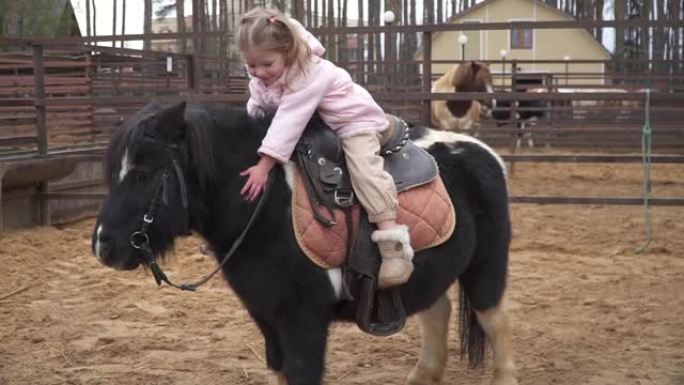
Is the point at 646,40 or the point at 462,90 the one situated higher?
the point at 646,40

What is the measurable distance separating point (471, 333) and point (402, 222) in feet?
3.38

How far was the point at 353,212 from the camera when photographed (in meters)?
3.02

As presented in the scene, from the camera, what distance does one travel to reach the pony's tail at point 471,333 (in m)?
3.87

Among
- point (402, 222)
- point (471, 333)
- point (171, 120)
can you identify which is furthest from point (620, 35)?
point (171, 120)

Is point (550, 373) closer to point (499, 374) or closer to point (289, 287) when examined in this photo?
point (499, 374)

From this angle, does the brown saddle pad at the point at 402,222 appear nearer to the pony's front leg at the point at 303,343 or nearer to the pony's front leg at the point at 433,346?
the pony's front leg at the point at 303,343

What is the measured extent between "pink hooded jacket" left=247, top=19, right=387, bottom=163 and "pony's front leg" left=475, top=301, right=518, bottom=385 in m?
1.14

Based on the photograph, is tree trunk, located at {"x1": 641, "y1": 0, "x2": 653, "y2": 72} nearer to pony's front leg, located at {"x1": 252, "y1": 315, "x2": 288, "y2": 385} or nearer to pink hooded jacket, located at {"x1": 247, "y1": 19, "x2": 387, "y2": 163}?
pink hooded jacket, located at {"x1": 247, "y1": 19, "x2": 387, "y2": 163}

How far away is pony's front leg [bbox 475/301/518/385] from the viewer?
3.74 m

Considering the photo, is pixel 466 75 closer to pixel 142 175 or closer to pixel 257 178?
pixel 257 178

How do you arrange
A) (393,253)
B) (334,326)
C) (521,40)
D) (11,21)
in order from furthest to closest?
1. (521,40)
2. (11,21)
3. (334,326)
4. (393,253)

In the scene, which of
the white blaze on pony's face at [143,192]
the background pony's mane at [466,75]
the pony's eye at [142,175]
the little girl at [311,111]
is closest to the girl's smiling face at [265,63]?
the little girl at [311,111]

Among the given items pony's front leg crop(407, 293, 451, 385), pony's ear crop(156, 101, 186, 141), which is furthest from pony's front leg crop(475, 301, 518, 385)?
pony's ear crop(156, 101, 186, 141)

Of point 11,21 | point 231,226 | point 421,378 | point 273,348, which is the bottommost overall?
point 421,378
